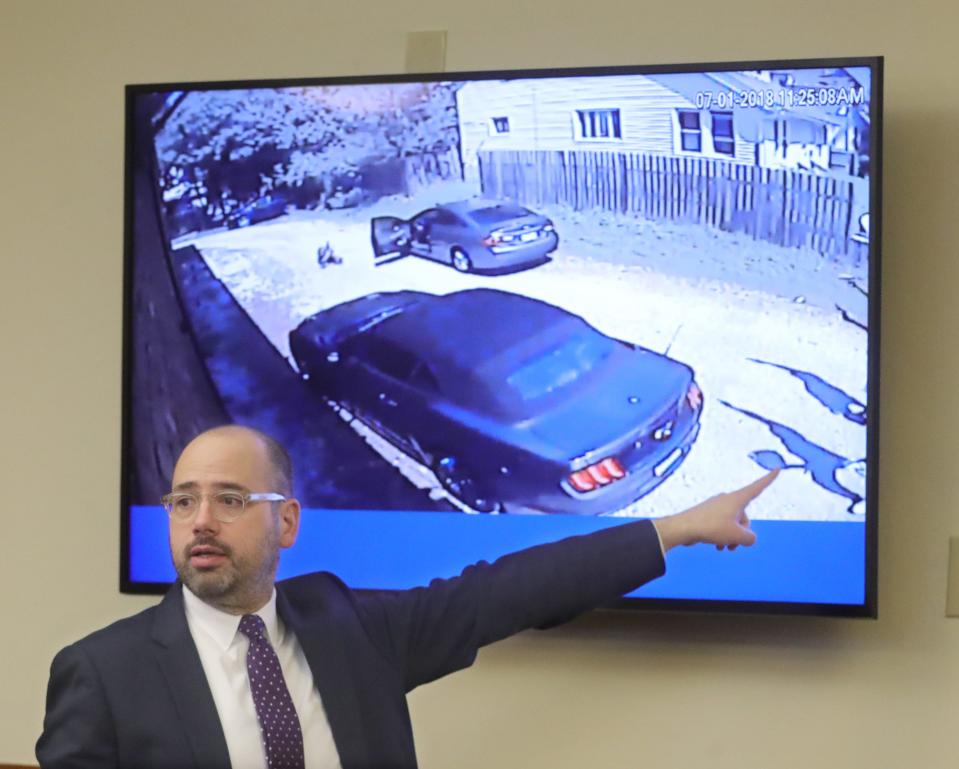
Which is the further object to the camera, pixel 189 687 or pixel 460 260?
pixel 460 260

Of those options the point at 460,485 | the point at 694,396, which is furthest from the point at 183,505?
the point at 694,396

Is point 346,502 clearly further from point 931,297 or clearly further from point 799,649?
point 931,297

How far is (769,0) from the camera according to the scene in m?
2.78

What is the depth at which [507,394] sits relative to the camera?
2.71 meters

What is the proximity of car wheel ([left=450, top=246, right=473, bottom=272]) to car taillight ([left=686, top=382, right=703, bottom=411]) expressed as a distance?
1.65ft

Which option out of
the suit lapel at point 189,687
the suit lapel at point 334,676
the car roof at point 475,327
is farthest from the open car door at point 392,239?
the suit lapel at point 189,687

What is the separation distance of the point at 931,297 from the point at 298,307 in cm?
126

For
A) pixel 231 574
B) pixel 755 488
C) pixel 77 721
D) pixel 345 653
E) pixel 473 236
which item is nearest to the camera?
pixel 77 721

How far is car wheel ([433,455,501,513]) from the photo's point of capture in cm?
270

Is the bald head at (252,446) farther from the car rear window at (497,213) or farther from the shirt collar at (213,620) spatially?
the car rear window at (497,213)

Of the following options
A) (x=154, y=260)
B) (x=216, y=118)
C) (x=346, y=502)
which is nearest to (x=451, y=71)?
(x=216, y=118)

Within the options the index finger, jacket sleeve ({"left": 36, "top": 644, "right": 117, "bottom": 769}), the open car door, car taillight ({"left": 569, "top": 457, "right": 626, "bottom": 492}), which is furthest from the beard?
the open car door

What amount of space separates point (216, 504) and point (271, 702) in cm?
28

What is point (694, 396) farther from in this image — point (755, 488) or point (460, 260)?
point (460, 260)
